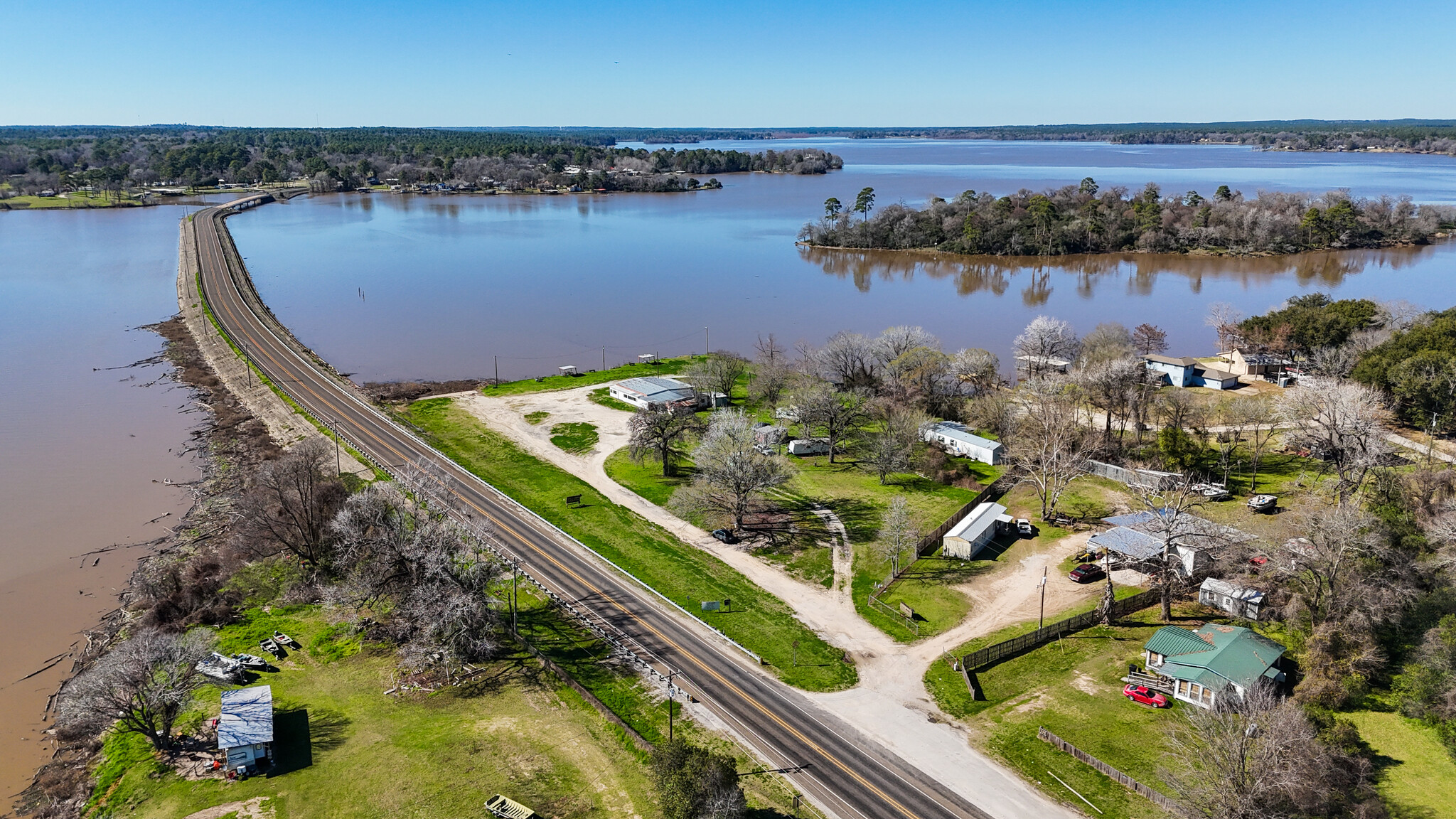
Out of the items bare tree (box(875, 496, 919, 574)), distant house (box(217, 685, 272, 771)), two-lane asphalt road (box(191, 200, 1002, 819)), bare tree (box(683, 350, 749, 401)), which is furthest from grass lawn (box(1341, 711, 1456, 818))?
bare tree (box(683, 350, 749, 401))

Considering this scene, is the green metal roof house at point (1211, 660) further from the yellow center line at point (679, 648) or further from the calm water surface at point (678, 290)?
the calm water surface at point (678, 290)

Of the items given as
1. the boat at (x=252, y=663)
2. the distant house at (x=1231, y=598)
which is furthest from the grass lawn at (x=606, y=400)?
the distant house at (x=1231, y=598)

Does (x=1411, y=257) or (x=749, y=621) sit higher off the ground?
(x=1411, y=257)

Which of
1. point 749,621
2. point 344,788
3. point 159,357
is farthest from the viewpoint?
point 159,357

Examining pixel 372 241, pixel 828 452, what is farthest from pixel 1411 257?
pixel 372 241

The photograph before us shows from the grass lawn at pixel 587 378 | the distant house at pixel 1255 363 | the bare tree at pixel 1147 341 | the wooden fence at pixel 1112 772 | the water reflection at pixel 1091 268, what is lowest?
the wooden fence at pixel 1112 772

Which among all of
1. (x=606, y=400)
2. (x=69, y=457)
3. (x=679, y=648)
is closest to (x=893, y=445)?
(x=679, y=648)

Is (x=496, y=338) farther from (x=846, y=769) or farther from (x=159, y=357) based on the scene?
→ (x=846, y=769)
